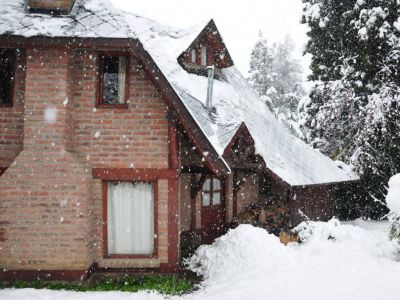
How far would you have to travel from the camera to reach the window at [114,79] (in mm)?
10453

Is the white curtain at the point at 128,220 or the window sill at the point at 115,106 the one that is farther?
the white curtain at the point at 128,220

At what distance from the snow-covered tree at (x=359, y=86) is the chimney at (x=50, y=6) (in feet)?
43.5

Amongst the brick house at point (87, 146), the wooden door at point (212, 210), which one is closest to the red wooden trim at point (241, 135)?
the brick house at point (87, 146)

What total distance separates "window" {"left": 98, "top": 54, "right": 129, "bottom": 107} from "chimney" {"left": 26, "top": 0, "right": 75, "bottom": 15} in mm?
1461

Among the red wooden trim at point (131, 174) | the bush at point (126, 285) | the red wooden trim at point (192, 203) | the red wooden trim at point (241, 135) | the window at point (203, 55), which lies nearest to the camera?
the bush at point (126, 285)

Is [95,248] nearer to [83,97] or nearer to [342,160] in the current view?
[83,97]

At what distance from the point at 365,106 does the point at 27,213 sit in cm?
1535

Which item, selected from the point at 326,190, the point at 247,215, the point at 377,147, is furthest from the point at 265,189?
the point at 377,147

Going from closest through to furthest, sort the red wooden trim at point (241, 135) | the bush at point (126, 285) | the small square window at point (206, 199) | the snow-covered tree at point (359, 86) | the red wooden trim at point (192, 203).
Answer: the bush at point (126, 285) → the red wooden trim at point (241, 135) → the red wooden trim at point (192, 203) → the small square window at point (206, 199) → the snow-covered tree at point (359, 86)

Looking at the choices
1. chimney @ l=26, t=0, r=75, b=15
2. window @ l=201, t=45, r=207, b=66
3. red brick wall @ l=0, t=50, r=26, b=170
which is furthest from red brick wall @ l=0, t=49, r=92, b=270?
window @ l=201, t=45, r=207, b=66

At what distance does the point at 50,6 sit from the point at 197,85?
5.61 m

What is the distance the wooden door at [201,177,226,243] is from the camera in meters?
14.0

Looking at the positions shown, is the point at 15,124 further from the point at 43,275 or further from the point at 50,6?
the point at 43,275

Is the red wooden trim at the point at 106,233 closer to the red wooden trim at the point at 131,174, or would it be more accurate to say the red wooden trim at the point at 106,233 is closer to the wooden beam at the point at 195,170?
the red wooden trim at the point at 131,174
